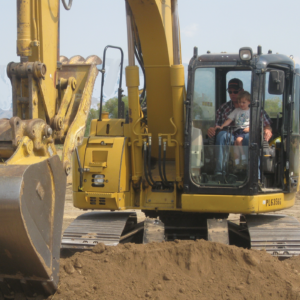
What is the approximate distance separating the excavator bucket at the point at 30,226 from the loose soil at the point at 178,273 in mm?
417

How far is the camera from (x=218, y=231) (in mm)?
5301

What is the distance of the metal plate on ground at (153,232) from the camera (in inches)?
212

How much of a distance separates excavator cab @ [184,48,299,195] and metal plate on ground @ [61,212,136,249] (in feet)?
3.33

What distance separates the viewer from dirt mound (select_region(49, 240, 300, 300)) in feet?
13.9

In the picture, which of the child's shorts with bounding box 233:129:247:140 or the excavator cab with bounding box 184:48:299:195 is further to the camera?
the child's shorts with bounding box 233:129:247:140

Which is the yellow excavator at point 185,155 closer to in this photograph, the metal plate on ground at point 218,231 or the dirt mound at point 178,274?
the metal plate on ground at point 218,231

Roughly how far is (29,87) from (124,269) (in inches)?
82.1

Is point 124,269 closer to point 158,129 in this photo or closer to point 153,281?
point 153,281

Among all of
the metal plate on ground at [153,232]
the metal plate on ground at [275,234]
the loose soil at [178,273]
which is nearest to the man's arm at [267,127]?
the metal plate on ground at [275,234]

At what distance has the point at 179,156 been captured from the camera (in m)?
5.69

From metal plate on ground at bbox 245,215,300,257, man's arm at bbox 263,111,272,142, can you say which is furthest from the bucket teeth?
metal plate on ground at bbox 245,215,300,257

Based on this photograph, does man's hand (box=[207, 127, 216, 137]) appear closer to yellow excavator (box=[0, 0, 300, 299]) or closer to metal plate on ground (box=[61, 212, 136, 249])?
yellow excavator (box=[0, 0, 300, 299])

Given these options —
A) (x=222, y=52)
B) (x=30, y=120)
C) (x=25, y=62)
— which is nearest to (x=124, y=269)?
(x=30, y=120)

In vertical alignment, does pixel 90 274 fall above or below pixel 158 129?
below
